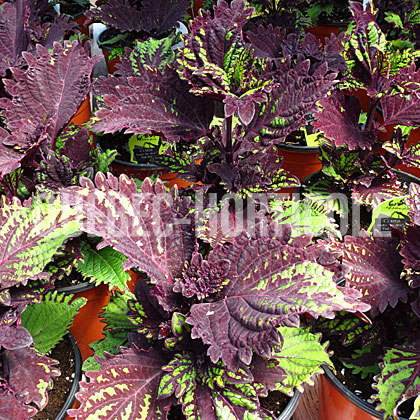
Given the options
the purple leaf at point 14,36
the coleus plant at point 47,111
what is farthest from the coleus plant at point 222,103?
the purple leaf at point 14,36

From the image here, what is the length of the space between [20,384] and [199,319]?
349 mm

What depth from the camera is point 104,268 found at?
109 centimetres

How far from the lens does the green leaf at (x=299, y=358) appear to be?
80 centimetres

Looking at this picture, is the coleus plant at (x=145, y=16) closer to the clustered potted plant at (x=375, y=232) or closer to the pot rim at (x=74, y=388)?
the clustered potted plant at (x=375, y=232)

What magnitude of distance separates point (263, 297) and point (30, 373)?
42cm

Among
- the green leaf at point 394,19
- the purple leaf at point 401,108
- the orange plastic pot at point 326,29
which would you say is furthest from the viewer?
the orange plastic pot at point 326,29

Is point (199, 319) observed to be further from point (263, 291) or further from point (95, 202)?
point (95, 202)

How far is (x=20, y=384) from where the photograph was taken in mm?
828

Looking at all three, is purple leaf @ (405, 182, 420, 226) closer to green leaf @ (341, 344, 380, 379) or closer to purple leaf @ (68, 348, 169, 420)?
green leaf @ (341, 344, 380, 379)

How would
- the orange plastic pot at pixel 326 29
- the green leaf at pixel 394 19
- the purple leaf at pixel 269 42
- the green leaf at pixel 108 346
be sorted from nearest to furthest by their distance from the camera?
1. the green leaf at pixel 108 346
2. the purple leaf at pixel 269 42
3. the green leaf at pixel 394 19
4. the orange plastic pot at pixel 326 29

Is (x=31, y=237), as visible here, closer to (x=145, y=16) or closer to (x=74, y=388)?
(x=74, y=388)

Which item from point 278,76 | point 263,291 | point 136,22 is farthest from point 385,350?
point 136,22

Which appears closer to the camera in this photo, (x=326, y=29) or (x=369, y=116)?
(x=369, y=116)

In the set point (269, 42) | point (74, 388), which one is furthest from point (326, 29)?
point (74, 388)
